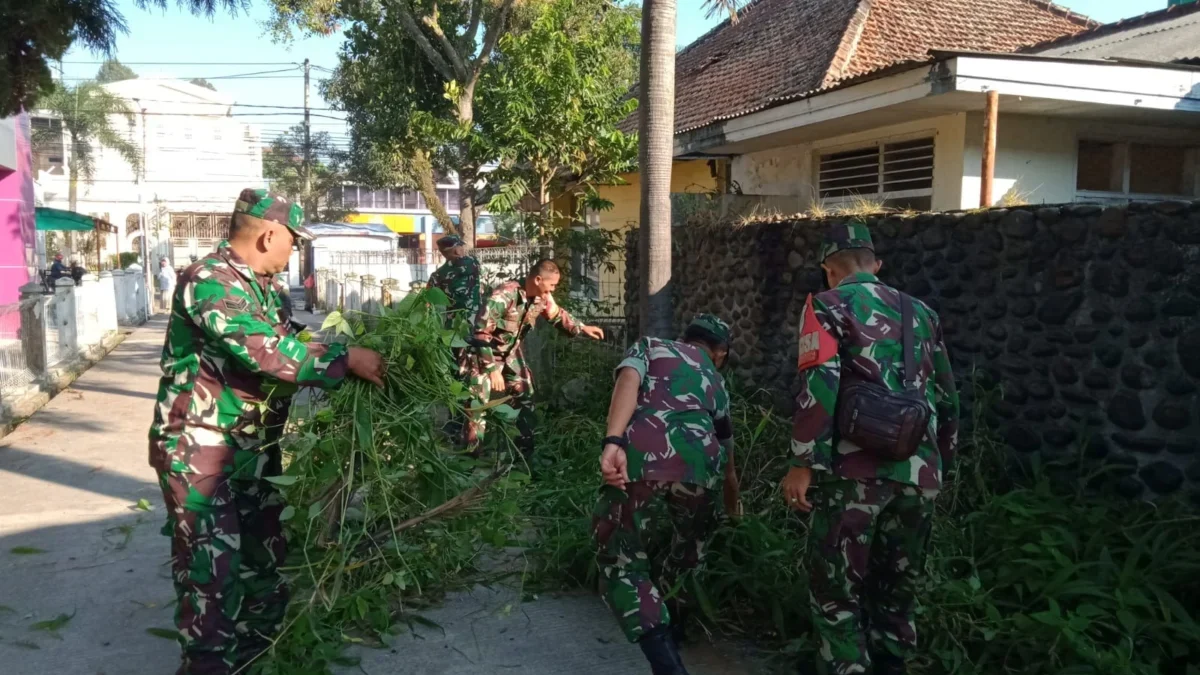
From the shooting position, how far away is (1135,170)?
952 cm

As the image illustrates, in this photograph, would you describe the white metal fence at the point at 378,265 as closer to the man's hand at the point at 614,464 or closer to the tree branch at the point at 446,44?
the tree branch at the point at 446,44

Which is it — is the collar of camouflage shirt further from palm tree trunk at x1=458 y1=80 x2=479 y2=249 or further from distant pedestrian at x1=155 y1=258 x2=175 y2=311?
distant pedestrian at x1=155 y1=258 x2=175 y2=311

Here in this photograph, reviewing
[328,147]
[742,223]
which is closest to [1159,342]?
[742,223]

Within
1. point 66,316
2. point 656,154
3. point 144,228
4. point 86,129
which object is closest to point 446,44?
point 66,316

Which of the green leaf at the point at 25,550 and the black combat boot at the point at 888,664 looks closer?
the black combat boot at the point at 888,664

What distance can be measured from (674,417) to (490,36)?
1338 centimetres

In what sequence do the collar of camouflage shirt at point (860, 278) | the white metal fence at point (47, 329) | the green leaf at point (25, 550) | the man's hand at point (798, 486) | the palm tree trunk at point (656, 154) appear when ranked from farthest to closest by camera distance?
the white metal fence at point (47, 329) → the palm tree trunk at point (656, 154) → the green leaf at point (25, 550) → the collar of camouflage shirt at point (860, 278) → the man's hand at point (798, 486)

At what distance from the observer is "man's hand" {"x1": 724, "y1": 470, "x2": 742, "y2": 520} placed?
149 inches

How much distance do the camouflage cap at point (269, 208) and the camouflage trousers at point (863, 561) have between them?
2252 millimetres

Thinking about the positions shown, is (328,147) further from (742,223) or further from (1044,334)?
(1044,334)

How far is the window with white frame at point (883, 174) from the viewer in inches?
369

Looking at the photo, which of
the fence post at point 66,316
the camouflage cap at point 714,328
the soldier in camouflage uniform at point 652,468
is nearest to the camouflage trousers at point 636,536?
the soldier in camouflage uniform at point 652,468

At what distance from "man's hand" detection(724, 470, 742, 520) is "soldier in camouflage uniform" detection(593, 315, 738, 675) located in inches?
7.4

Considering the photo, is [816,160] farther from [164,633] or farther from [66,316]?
[66,316]
